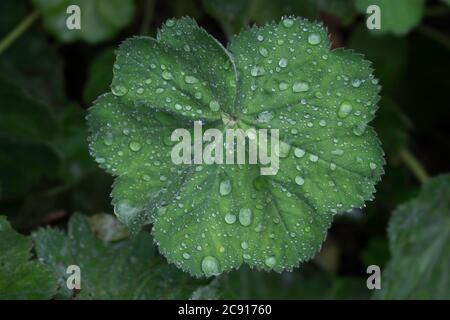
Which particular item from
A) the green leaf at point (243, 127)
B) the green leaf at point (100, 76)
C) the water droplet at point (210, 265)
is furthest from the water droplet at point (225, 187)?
the green leaf at point (100, 76)

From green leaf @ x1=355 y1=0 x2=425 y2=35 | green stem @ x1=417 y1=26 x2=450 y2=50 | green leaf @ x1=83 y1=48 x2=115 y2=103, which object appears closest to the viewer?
green leaf @ x1=355 y1=0 x2=425 y2=35

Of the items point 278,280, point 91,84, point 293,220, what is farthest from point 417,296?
point 91,84

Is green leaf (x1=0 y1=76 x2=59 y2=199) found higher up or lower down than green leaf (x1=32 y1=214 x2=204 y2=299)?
higher up

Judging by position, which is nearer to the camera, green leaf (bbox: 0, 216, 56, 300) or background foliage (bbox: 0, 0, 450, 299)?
green leaf (bbox: 0, 216, 56, 300)

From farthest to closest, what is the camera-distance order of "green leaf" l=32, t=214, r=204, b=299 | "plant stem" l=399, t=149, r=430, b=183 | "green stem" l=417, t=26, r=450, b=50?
1. "green stem" l=417, t=26, r=450, b=50
2. "plant stem" l=399, t=149, r=430, b=183
3. "green leaf" l=32, t=214, r=204, b=299

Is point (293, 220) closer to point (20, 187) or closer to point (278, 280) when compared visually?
point (278, 280)

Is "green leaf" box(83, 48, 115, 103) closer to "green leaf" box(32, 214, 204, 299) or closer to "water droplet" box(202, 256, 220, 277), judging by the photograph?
"green leaf" box(32, 214, 204, 299)

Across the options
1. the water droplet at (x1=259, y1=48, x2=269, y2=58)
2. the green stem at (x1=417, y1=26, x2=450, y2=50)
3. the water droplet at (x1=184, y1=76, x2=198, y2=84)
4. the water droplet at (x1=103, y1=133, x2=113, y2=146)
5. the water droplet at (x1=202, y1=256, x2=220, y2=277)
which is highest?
the green stem at (x1=417, y1=26, x2=450, y2=50)

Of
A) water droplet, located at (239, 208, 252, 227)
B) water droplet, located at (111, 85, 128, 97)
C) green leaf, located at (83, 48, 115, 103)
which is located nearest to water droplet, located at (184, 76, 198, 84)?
water droplet, located at (111, 85, 128, 97)
